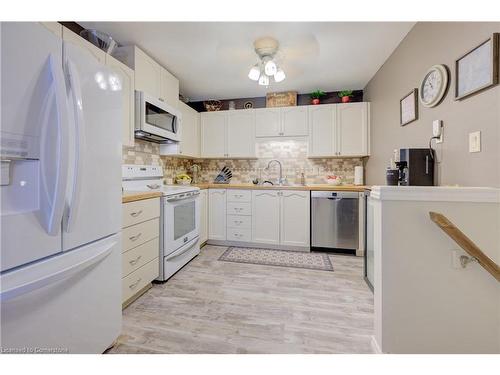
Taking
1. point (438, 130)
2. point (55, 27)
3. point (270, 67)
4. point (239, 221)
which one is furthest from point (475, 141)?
point (55, 27)

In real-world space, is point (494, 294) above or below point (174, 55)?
below

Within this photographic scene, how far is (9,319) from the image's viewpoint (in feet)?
2.65

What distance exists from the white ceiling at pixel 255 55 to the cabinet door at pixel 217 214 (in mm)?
1647

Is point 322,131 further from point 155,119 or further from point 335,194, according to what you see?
point 155,119

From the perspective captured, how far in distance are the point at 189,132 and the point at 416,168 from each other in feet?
9.57

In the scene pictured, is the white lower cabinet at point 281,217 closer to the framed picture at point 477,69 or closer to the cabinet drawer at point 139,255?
the cabinet drawer at point 139,255

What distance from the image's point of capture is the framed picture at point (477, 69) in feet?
3.81

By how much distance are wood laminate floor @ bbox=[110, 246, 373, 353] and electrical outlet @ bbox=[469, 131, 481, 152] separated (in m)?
1.30

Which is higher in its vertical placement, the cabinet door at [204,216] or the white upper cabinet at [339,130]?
the white upper cabinet at [339,130]

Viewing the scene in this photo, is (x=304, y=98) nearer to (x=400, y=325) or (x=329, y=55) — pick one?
(x=329, y=55)

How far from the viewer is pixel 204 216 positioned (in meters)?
3.34

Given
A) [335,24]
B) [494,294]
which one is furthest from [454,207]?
[335,24]

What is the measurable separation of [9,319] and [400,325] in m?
1.72

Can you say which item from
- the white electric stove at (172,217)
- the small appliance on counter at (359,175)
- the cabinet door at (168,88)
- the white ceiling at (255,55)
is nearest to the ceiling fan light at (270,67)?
the white ceiling at (255,55)
